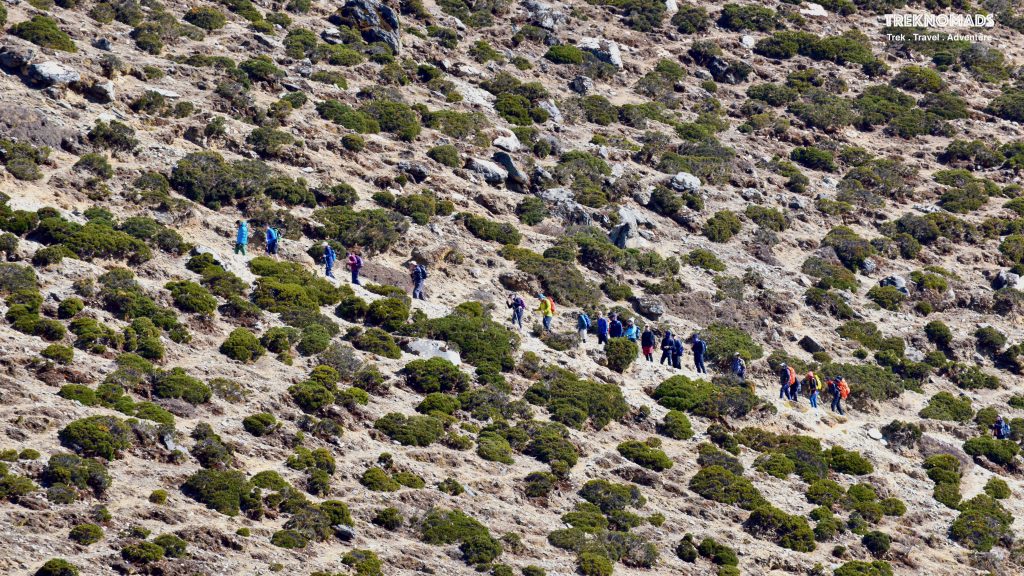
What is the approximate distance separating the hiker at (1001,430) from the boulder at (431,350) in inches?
786

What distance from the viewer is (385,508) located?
29781 millimetres

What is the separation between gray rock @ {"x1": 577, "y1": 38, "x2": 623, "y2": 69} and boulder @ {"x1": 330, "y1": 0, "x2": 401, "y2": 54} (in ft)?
37.8

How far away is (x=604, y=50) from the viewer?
69.8m

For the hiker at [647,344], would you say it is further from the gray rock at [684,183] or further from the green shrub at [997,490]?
the gray rock at [684,183]

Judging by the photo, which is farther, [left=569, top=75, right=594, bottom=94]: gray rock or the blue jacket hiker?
[left=569, top=75, right=594, bottom=94]: gray rock

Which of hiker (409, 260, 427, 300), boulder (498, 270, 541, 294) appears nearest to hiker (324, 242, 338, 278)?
hiker (409, 260, 427, 300)

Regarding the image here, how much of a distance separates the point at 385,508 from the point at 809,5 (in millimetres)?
61105

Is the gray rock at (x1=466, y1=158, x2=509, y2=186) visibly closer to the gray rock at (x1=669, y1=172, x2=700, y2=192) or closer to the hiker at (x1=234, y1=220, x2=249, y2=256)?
the gray rock at (x1=669, y1=172, x2=700, y2=192)

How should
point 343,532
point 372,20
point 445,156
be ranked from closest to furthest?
1. point 343,532
2. point 445,156
3. point 372,20

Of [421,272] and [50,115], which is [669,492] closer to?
[421,272]

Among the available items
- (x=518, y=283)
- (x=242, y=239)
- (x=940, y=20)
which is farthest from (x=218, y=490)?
(x=940, y=20)

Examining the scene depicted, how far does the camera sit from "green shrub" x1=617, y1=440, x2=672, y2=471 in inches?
1428

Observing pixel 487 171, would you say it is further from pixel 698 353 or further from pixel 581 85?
pixel 581 85

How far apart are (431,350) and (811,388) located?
1381 centimetres
